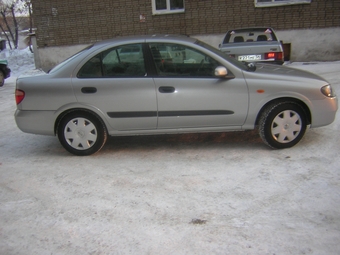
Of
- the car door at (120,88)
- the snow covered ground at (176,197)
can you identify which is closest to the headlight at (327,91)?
the snow covered ground at (176,197)

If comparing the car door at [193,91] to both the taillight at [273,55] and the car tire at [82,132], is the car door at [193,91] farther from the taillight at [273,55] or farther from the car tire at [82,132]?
the taillight at [273,55]

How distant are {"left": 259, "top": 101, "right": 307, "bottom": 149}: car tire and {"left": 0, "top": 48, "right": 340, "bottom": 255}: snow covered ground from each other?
0.19 metres

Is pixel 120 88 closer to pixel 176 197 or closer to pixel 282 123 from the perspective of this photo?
pixel 176 197

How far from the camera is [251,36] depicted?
9.72m

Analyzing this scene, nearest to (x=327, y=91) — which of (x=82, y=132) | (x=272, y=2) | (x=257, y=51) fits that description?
(x=82, y=132)

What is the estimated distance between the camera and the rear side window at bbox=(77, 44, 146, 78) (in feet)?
16.1

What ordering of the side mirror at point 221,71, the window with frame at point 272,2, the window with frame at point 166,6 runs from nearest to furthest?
the side mirror at point 221,71 < the window with frame at point 272,2 < the window with frame at point 166,6

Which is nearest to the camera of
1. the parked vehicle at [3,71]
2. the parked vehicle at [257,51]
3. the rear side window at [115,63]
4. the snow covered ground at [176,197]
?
the snow covered ground at [176,197]

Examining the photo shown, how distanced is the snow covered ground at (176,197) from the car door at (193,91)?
0.48 m

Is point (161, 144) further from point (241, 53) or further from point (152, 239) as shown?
point (241, 53)

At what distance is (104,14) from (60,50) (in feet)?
8.59

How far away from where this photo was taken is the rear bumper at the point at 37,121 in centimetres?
498

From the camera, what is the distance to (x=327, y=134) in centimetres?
544

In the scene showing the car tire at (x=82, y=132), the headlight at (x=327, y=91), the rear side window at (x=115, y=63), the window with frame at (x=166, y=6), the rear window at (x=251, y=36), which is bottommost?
the car tire at (x=82, y=132)
